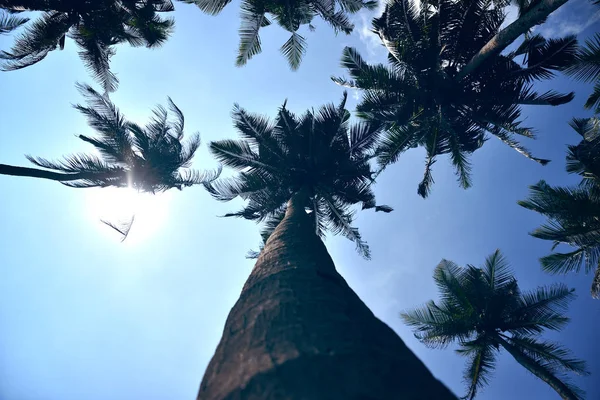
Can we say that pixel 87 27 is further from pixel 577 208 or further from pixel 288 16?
pixel 577 208

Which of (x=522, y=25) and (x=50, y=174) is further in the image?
(x=50, y=174)

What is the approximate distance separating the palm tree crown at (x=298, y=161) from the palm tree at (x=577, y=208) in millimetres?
5510

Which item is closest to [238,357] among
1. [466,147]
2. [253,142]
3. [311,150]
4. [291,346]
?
[291,346]

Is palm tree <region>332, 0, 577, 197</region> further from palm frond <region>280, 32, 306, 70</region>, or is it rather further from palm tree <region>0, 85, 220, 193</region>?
palm tree <region>0, 85, 220, 193</region>

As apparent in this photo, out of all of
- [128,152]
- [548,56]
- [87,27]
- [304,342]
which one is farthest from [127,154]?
[548,56]

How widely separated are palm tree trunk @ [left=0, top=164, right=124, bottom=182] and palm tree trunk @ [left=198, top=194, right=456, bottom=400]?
5.87m

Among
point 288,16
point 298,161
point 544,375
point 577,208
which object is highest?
point 288,16

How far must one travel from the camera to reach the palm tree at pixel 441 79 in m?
9.60

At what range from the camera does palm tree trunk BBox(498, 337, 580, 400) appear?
32.1 ft

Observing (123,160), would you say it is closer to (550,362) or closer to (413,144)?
(413,144)

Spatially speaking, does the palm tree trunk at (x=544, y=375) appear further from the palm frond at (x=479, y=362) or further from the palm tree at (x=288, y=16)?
the palm tree at (x=288, y=16)

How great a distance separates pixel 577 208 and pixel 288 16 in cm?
1043

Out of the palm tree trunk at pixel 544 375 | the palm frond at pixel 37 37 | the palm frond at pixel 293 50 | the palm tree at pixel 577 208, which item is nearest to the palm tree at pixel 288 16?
the palm frond at pixel 293 50

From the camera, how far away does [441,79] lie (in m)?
9.72
